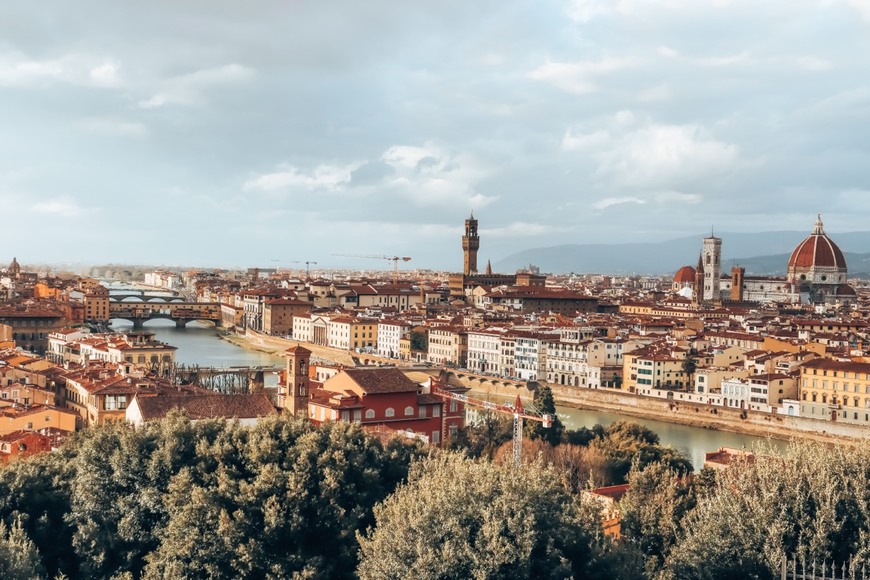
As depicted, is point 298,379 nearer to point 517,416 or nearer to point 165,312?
point 517,416

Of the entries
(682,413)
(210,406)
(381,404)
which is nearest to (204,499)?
(210,406)

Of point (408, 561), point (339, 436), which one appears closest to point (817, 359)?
point (339, 436)

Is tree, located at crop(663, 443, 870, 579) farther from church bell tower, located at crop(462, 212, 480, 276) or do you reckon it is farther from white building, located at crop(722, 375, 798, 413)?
church bell tower, located at crop(462, 212, 480, 276)

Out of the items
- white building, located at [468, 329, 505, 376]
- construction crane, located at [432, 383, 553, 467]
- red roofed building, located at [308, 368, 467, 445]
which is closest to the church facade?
white building, located at [468, 329, 505, 376]

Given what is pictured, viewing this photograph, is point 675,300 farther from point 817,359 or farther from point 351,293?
point 817,359

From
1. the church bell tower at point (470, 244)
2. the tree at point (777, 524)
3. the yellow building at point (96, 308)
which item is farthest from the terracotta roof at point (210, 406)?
the church bell tower at point (470, 244)

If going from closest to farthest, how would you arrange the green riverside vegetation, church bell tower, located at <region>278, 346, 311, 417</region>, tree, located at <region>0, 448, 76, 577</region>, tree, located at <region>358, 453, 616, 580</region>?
tree, located at <region>358, 453, 616, 580</region> < the green riverside vegetation < tree, located at <region>0, 448, 76, 577</region> < church bell tower, located at <region>278, 346, 311, 417</region>

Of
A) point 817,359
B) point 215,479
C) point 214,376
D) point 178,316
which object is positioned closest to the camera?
point 215,479
